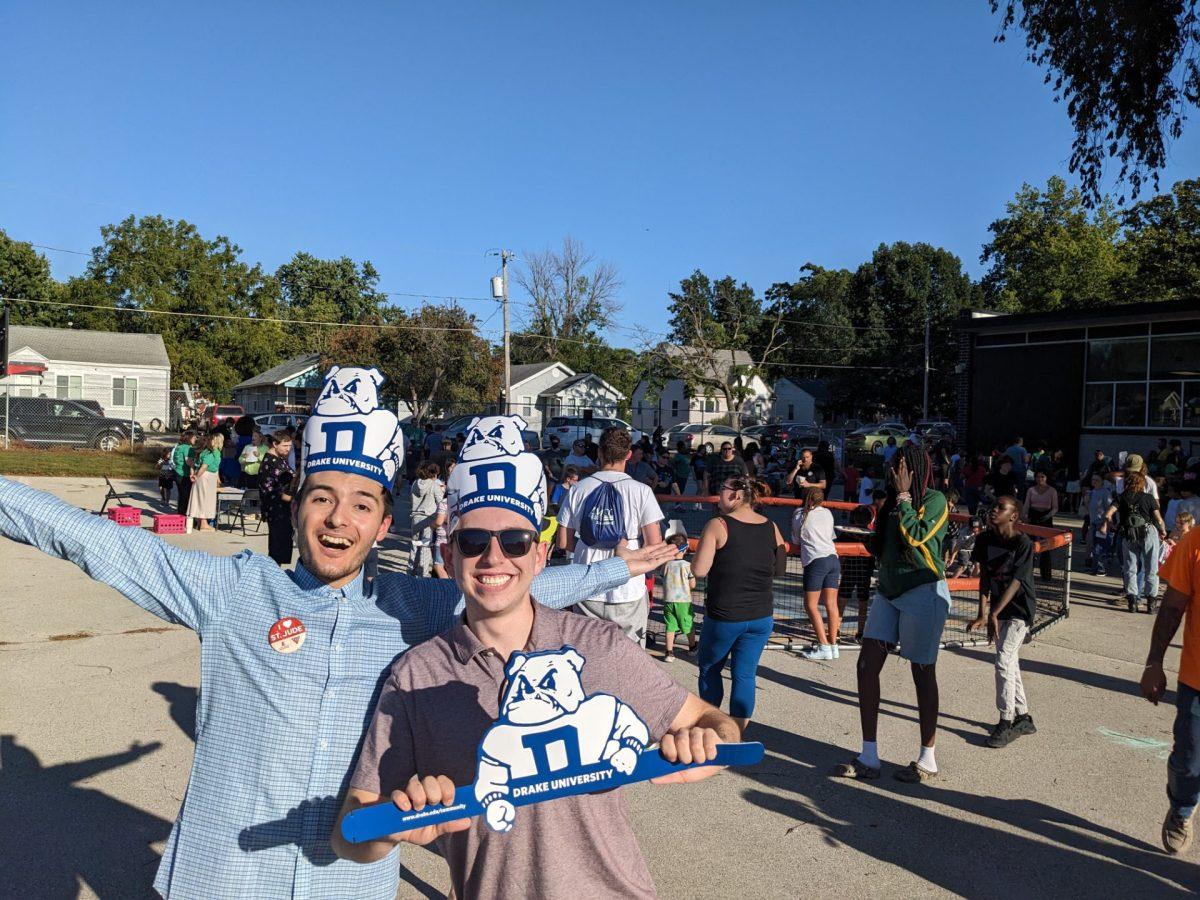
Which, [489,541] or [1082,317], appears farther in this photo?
[1082,317]

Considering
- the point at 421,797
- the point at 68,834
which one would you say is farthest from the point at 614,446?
the point at 421,797

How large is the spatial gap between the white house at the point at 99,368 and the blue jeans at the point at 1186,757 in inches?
1765

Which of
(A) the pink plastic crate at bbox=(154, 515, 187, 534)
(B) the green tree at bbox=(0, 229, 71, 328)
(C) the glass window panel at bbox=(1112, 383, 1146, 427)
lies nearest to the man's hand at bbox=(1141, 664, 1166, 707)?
(A) the pink plastic crate at bbox=(154, 515, 187, 534)

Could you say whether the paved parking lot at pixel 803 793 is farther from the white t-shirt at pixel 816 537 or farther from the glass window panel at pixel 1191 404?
the glass window panel at pixel 1191 404

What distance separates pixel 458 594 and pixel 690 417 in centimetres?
6086

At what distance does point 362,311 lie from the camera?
300 ft

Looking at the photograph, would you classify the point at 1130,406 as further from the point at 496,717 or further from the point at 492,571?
the point at 496,717

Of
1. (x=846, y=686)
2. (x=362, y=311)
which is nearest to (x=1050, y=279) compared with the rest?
(x=846, y=686)

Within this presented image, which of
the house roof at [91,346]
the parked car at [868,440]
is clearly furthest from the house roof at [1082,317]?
the house roof at [91,346]

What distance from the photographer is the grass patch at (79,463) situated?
25047 mm

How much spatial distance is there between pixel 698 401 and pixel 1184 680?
184 ft

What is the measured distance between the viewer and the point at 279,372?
61688 mm

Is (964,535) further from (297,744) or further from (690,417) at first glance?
(690,417)

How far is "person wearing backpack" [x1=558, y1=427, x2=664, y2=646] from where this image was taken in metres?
6.51
